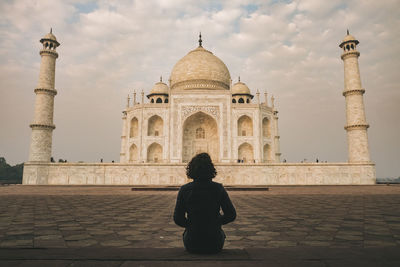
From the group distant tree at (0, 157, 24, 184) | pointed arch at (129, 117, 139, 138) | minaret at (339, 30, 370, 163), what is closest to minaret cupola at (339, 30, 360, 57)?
minaret at (339, 30, 370, 163)

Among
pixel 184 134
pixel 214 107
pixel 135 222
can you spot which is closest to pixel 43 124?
pixel 184 134

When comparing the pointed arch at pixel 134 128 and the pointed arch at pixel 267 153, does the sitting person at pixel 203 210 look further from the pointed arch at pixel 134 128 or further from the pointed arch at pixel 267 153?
the pointed arch at pixel 134 128

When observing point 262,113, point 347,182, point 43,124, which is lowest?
point 347,182

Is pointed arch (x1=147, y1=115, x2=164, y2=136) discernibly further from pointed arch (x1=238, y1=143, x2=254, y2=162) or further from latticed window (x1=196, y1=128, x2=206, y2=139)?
pointed arch (x1=238, y1=143, x2=254, y2=162)

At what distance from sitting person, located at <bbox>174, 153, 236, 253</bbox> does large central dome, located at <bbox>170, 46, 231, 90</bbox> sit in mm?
27864

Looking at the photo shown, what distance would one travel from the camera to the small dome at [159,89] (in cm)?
3076

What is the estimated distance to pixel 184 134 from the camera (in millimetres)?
Answer: 27797

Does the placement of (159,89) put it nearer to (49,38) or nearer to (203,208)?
(49,38)

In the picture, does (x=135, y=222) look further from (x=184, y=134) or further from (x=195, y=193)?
(x=184, y=134)

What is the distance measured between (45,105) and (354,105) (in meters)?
23.7

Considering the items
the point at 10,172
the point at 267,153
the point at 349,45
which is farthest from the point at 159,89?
the point at 10,172

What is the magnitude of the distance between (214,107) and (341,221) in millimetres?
22172

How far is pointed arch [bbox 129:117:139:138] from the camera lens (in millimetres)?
27892

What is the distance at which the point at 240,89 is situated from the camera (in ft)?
102
